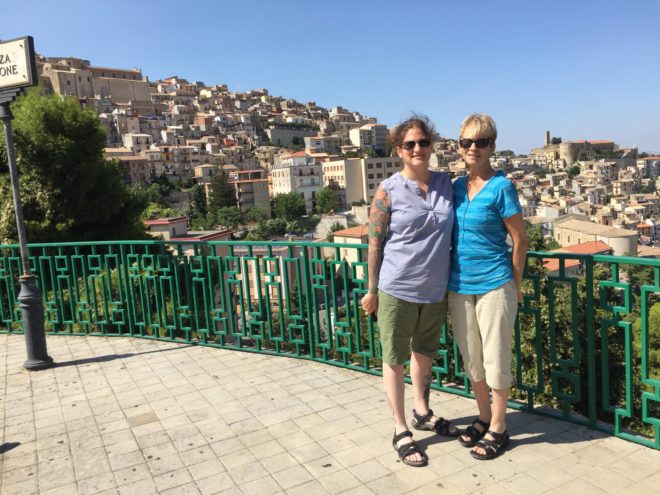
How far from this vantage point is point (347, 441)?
3072 mm

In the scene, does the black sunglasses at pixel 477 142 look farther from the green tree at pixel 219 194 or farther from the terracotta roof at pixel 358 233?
Result: the green tree at pixel 219 194

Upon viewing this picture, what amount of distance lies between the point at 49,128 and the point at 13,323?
8.35 metres

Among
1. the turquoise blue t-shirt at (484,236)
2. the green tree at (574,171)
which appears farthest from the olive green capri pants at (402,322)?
the green tree at (574,171)

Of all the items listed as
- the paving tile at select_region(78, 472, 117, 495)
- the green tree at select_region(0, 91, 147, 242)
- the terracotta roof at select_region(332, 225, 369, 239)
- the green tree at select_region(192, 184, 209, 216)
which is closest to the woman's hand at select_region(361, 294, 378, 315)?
the terracotta roof at select_region(332, 225, 369, 239)

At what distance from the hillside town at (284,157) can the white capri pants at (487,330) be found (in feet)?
189

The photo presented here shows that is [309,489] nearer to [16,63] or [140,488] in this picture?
[140,488]

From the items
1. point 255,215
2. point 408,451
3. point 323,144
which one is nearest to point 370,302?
point 408,451

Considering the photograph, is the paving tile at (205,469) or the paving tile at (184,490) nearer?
the paving tile at (184,490)

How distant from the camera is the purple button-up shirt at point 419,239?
274 cm

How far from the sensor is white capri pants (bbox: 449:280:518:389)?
2689mm

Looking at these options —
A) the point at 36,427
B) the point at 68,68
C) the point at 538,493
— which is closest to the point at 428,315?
the point at 538,493

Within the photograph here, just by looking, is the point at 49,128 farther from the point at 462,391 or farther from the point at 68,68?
the point at 68,68

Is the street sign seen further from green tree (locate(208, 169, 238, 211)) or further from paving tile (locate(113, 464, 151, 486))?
green tree (locate(208, 169, 238, 211))

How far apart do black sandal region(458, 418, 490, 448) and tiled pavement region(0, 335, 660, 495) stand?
56 mm
